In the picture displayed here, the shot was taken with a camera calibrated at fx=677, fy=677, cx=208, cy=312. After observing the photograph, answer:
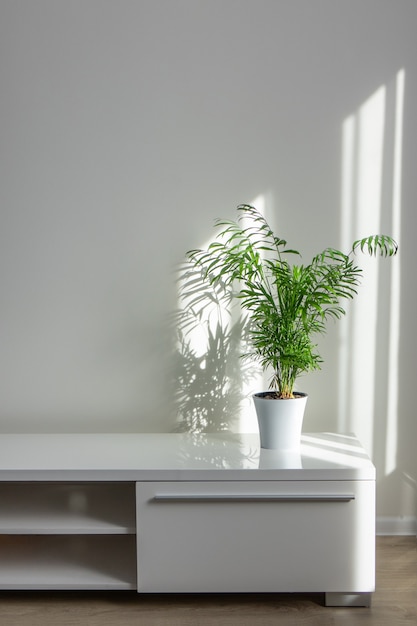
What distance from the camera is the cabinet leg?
2295 millimetres

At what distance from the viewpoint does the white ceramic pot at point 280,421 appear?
7.99 ft

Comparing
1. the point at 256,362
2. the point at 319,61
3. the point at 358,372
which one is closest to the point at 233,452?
the point at 256,362

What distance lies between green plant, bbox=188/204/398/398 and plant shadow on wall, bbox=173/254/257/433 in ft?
0.17

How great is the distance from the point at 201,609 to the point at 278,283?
3.84 feet

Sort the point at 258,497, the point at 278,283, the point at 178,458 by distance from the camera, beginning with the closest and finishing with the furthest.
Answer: the point at 258,497 → the point at 178,458 → the point at 278,283

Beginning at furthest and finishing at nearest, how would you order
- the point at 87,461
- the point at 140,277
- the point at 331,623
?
1. the point at 140,277
2. the point at 87,461
3. the point at 331,623

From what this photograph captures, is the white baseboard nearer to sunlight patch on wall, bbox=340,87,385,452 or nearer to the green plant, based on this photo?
sunlight patch on wall, bbox=340,87,385,452

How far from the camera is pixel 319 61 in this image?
276 centimetres

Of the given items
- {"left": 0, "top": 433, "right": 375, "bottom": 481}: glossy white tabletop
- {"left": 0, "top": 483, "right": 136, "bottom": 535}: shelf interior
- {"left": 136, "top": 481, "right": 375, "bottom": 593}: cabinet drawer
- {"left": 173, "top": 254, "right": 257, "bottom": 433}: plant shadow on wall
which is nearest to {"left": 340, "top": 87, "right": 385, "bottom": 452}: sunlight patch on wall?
{"left": 0, "top": 433, "right": 375, "bottom": 481}: glossy white tabletop

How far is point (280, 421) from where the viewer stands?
2.44m

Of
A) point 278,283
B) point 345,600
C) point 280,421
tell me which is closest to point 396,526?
point 345,600

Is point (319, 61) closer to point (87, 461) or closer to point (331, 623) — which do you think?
point (87, 461)

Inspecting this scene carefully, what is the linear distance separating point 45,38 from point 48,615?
7.23ft

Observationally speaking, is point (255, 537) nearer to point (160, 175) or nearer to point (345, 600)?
point (345, 600)
